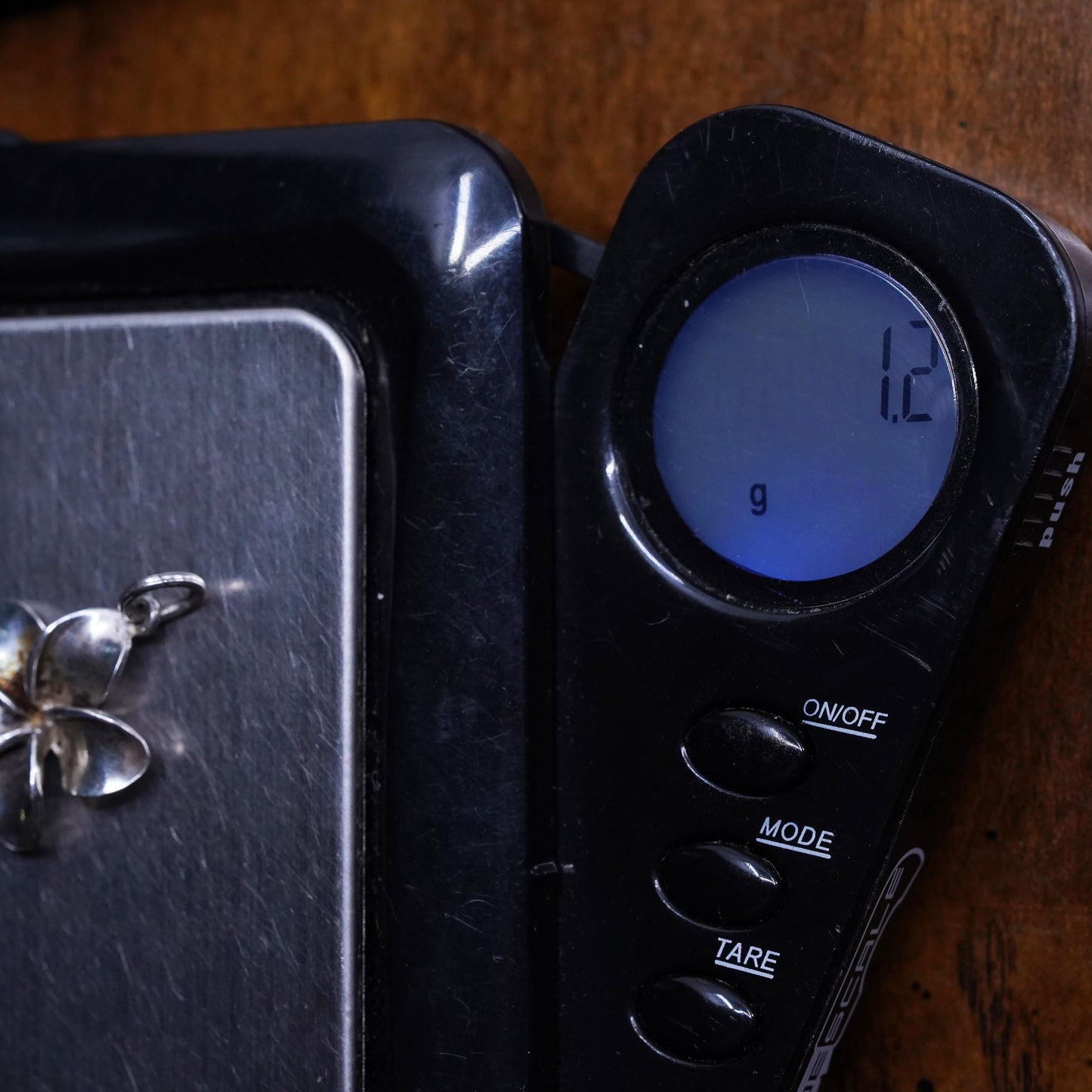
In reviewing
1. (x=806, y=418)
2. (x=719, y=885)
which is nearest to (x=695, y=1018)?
(x=719, y=885)

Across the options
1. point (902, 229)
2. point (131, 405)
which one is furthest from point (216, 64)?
point (902, 229)

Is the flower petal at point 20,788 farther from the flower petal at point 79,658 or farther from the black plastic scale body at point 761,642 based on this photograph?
the black plastic scale body at point 761,642

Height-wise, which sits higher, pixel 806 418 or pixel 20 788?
pixel 806 418

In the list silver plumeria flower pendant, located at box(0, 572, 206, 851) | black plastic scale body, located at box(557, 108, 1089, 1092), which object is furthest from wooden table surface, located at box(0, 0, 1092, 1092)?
silver plumeria flower pendant, located at box(0, 572, 206, 851)

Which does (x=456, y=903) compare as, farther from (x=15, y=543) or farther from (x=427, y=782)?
(x=15, y=543)

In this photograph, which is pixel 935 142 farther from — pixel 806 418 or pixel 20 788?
pixel 20 788

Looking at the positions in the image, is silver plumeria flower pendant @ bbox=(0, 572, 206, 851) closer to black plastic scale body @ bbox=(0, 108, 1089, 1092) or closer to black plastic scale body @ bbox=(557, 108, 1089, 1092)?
black plastic scale body @ bbox=(0, 108, 1089, 1092)
